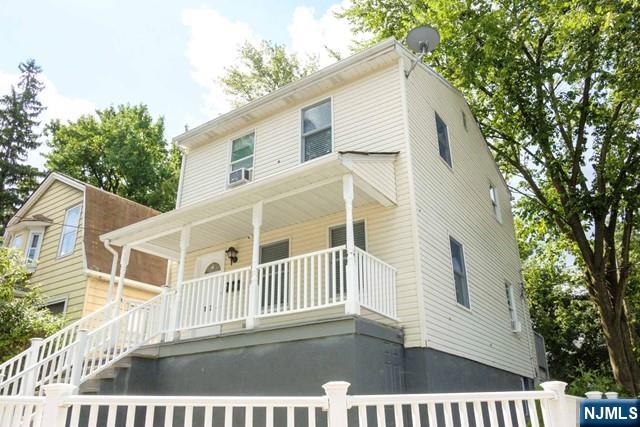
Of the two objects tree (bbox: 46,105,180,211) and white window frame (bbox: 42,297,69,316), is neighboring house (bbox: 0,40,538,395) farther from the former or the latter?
tree (bbox: 46,105,180,211)

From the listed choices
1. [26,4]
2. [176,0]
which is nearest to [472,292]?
[176,0]

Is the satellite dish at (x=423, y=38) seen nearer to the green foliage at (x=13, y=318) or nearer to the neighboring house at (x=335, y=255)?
the neighboring house at (x=335, y=255)

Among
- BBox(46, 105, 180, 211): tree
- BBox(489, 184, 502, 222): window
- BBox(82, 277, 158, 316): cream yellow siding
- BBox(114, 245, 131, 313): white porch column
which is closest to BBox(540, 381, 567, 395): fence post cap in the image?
BBox(114, 245, 131, 313): white porch column

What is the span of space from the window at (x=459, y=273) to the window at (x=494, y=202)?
3.97 meters

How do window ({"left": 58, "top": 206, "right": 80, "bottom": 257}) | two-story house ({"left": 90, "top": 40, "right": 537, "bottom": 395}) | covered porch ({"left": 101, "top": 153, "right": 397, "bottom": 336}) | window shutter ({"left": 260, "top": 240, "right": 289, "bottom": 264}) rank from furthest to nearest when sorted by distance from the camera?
1. window ({"left": 58, "top": 206, "right": 80, "bottom": 257})
2. window shutter ({"left": 260, "top": 240, "right": 289, "bottom": 264})
3. covered porch ({"left": 101, "top": 153, "right": 397, "bottom": 336})
4. two-story house ({"left": 90, "top": 40, "right": 537, "bottom": 395})

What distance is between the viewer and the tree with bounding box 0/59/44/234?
27438mm

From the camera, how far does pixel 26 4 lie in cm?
1019

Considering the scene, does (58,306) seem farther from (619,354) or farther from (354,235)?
(619,354)

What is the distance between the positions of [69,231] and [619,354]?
A: 54.9ft

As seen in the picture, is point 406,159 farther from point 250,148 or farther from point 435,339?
point 250,148

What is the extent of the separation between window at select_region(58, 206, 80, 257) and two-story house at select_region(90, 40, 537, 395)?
4.77m

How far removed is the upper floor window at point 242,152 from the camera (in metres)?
11.8

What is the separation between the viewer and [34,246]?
16.2 meters

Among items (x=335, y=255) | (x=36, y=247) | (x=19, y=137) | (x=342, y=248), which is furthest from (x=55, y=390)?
(x=19, y=137)
